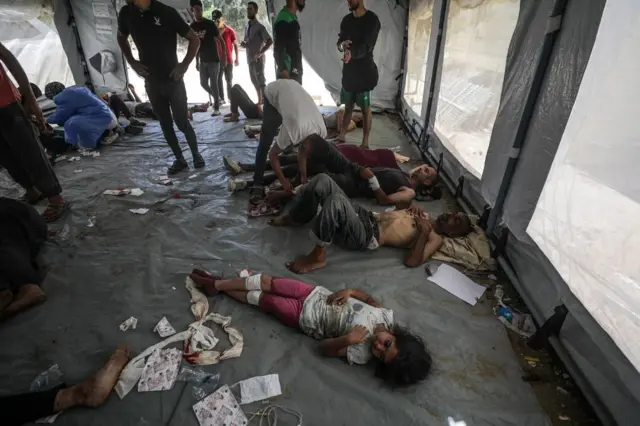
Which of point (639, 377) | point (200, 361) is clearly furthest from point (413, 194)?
point (200, 361)

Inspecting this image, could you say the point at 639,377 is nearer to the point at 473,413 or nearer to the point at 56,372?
the point at 473,413

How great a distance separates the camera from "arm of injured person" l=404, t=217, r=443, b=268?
2.16m

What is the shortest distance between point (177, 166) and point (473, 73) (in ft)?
9.51

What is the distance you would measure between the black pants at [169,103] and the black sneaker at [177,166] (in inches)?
6.0

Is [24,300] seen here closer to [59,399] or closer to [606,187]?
[59,399]

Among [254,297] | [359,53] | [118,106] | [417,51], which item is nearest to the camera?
[254,297]

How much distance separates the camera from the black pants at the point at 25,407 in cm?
126

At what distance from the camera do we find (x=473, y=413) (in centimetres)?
138

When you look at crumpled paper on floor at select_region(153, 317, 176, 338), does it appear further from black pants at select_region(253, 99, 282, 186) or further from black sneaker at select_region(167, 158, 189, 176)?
black sneaker at select_region(167, 158, 189, 176)

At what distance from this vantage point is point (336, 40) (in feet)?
18.7

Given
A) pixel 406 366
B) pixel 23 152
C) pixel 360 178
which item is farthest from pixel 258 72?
pixel 406 366

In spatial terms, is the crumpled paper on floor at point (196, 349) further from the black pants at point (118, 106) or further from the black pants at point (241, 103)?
the black pants at point (118, 106)

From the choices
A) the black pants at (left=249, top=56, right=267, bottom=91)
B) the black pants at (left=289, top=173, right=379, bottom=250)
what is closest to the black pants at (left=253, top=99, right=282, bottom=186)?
the black pants at (left=289, top=173, right=379, bottom=250)

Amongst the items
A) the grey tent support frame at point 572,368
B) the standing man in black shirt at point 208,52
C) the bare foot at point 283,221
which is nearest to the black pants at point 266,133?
the bare foot at point 283,221
